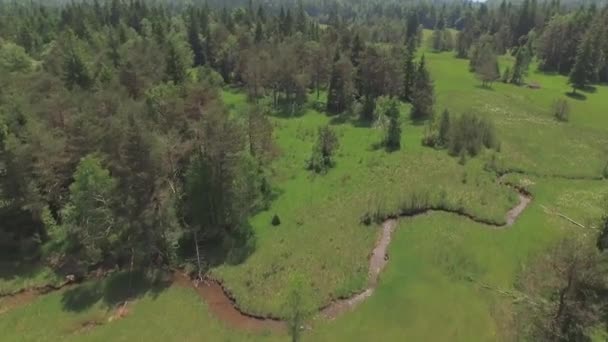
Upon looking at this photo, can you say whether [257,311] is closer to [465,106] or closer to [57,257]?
[57,257]

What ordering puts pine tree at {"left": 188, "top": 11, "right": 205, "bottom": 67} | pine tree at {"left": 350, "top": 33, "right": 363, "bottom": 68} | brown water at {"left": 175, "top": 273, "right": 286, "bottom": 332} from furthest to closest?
1. pine tree at {"left": 188, "top": 11, "right": 205, "bottom": 67}
2. pine tree at {"left": 350, "top": 33, "right": 363, "bottom": 68}
3. brown water at {"left": 175, "top": 273, "right": 286, "bottom": 332}

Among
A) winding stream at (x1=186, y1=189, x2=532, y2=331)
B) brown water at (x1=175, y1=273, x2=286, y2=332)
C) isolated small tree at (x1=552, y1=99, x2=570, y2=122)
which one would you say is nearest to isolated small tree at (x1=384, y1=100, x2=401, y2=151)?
winding stream at (x1=186, y1=189, x2=532, y2=331)

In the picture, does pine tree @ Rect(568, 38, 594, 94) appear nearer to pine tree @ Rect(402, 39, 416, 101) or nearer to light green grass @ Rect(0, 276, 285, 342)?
pine tree @ Rect(402, 39, 416, 101)

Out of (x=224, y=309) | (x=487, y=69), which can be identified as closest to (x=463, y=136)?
(x=224, y=309)

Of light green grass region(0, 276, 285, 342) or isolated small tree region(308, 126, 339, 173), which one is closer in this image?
light green grass region(0, 276, 285, 342)

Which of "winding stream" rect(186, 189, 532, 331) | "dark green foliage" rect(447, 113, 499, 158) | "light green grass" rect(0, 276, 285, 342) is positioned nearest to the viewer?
"light green grass" rect(0, 276, 285, 342)

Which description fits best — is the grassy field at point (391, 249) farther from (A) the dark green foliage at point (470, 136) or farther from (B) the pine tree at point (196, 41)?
(B) the pine tree at point (196, 41)

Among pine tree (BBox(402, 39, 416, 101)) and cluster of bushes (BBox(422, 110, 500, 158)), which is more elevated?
pine tree (BBox(402, 39, 416, 101))
